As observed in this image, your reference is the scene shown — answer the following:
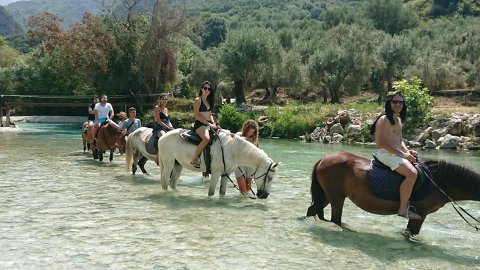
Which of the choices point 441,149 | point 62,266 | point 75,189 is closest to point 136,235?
point 62,266

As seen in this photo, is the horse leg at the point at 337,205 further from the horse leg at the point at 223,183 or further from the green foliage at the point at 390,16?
the green foliage at the point at 390,16

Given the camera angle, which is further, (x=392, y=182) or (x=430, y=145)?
(x=430, y=145)

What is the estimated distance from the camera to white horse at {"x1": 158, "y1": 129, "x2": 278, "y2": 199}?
9.82m

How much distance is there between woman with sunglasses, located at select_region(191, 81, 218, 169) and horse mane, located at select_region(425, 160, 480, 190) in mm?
4592

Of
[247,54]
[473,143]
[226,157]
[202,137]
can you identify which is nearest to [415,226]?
[226,157]

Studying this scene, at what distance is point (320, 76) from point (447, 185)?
41.3 metres

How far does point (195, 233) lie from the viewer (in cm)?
759

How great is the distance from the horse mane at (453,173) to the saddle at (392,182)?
16cm

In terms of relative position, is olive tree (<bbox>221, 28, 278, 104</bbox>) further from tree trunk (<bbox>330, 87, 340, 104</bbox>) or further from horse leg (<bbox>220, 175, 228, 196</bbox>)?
horse leg (<bbox>220, 175, 228, 196</bbox>)

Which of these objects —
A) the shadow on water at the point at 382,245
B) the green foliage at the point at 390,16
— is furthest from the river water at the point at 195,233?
the green foliage at the point at 390,16

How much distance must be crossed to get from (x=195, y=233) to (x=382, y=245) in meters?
2.96

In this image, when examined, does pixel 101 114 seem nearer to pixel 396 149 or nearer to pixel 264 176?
pixel 264 176

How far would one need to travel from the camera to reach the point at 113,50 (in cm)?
4650

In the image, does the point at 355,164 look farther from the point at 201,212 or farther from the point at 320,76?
the point at 320,76
